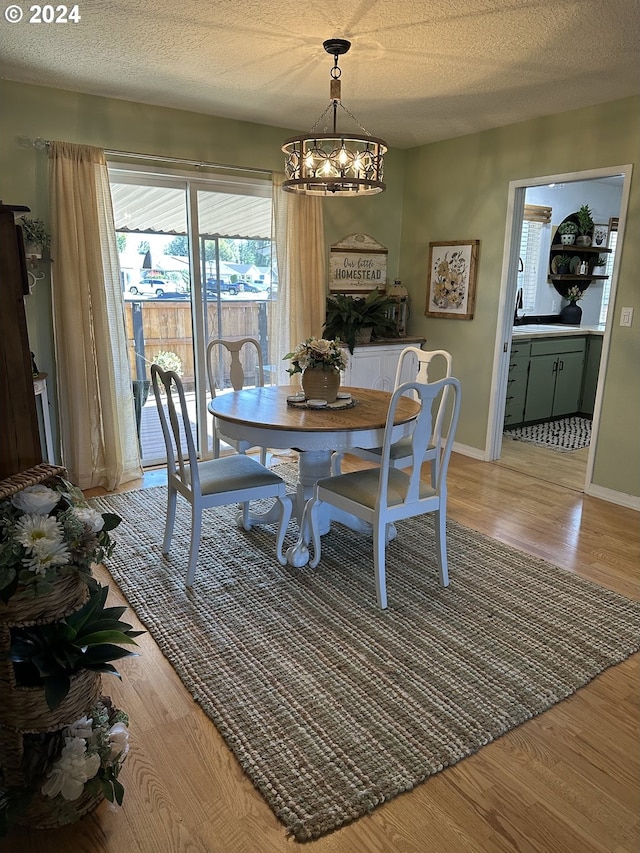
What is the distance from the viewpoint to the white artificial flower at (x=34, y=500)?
140cm

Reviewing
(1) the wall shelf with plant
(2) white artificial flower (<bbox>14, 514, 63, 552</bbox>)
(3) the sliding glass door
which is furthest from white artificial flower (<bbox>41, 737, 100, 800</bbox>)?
(1) the wall shelf with plant

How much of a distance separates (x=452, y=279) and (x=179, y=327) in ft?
7.46

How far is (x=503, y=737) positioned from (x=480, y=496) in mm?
2211

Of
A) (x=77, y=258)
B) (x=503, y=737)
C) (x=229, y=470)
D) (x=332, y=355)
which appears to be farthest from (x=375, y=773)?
(x=77, y=258)

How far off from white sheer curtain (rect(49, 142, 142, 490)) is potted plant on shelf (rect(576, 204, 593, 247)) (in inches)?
190

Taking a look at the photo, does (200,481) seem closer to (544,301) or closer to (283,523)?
(283,523)

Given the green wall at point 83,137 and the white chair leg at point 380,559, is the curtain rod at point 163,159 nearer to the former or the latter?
the green wall at point 83,137

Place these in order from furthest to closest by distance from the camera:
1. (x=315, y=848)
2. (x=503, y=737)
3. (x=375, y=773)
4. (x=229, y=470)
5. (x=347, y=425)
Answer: (x=229, y=470)
(x=347, y=425)
(x=503, y=737)
(x=375, y=773)
(x=315, y=848)

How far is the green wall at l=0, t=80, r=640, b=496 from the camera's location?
11.6 ft

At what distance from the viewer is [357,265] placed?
5121mm

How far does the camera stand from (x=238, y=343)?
3.74 meters

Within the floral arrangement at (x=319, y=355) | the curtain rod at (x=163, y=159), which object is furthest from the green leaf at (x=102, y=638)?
the curtain rod at (x=163, y=159)

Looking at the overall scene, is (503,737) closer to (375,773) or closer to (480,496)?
(375,773)

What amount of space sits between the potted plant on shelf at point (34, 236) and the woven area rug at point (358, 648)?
175 cm
